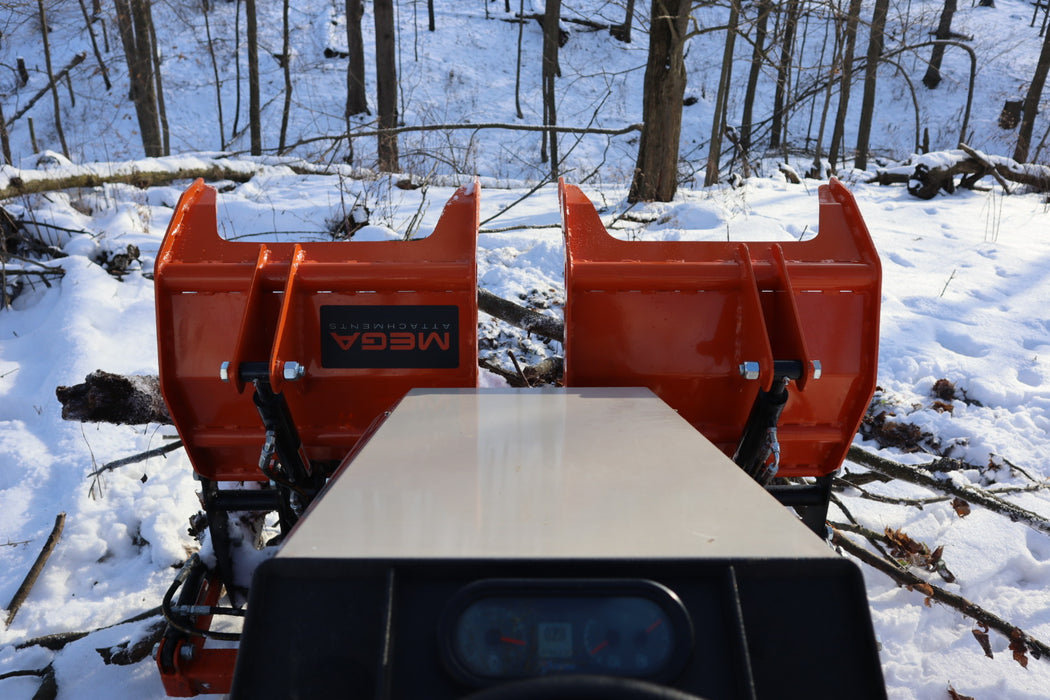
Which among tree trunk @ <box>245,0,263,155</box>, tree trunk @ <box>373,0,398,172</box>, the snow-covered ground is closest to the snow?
the snow-covered ground

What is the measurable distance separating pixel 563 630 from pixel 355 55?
1461 cm

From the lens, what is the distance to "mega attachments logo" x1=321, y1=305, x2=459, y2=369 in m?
1.99

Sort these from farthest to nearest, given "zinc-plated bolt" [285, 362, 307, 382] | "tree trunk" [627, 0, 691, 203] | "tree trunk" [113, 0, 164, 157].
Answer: "tree trunk" [113, 0, 164, 157] → "tree trunk" [627, 0, 691, 203] → "zinc-plated bolt" [285, 362, 307, 382]

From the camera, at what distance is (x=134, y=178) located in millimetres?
7566

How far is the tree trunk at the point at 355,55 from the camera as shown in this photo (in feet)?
42.0

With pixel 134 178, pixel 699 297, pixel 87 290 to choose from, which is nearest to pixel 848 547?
pixel 699 297

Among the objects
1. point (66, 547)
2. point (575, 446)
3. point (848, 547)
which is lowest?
point (66, 547)

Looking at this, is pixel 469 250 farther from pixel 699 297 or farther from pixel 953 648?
pixel 953 648

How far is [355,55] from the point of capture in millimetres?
13578

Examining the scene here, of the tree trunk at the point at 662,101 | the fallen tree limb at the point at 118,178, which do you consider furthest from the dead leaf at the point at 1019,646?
the fallen tree limb at the point at 118,178

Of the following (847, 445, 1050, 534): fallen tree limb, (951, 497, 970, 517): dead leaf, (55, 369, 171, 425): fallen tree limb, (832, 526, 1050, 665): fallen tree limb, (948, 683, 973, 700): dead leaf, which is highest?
(55, 369, 171, 425): fallen tree limb

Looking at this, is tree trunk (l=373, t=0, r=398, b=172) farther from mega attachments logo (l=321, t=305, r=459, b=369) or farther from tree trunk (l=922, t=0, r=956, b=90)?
tree trunk (l=922, t=0, r=956, b=90)

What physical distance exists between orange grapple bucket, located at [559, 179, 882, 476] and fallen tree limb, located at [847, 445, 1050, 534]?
0.78 metres

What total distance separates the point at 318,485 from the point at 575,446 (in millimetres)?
1122
